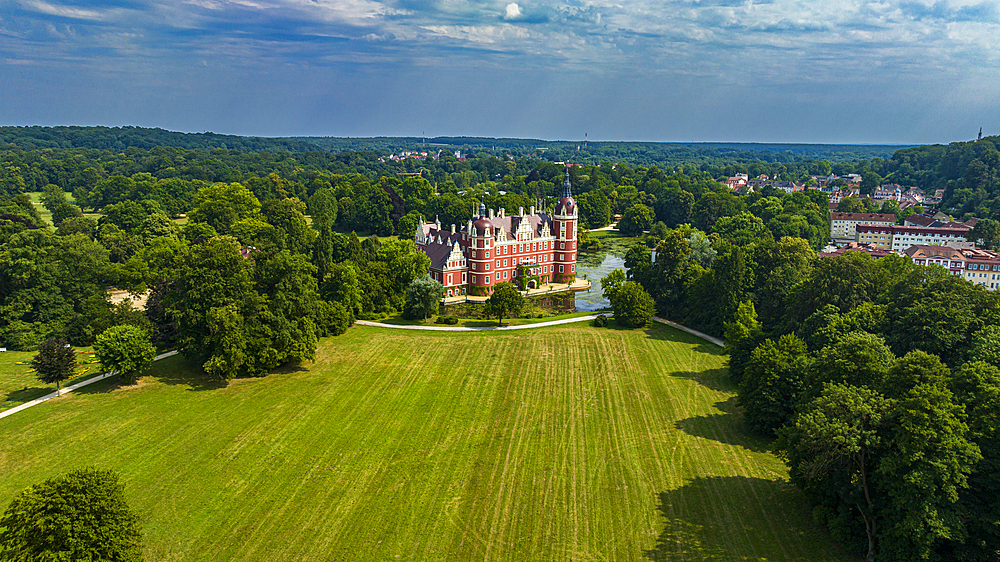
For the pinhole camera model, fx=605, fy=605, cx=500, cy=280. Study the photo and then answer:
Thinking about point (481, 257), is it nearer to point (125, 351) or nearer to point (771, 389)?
point (125, 351)

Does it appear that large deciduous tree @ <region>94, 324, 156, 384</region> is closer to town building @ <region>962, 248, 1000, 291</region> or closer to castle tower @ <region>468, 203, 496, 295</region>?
castle tower @ <region>468, 203, 496, 295</region>

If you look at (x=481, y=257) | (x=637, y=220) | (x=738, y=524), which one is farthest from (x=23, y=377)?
(x=637, y=220)

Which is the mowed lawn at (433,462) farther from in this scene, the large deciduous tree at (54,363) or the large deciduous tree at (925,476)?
the large deciduous tree at (925,476)

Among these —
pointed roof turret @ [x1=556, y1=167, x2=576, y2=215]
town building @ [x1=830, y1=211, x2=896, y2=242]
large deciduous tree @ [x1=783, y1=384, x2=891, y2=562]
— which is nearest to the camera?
large deciduous tree @ [x1=783, y1=384, x2=891, y2=562]

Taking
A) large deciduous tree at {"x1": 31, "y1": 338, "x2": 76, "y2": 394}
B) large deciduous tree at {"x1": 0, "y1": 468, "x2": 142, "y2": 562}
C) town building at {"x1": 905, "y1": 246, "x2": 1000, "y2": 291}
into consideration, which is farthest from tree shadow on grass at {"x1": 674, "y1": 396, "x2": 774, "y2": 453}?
town building at {"x1": 905, "y1": 246, "x2": 1000, "y2": 291}

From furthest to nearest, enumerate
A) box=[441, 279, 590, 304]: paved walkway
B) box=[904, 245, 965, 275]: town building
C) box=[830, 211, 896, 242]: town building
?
1. box=[830, 211, 896, 242]: town building
2. box=[904, 245, 965, 275]: town building
3. box=[441, 279, 590, 304]: paved walkway

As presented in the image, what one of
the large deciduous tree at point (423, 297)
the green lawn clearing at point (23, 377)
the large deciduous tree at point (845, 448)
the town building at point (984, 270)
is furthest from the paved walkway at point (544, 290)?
the large deciduous tree at point (845, 448)
